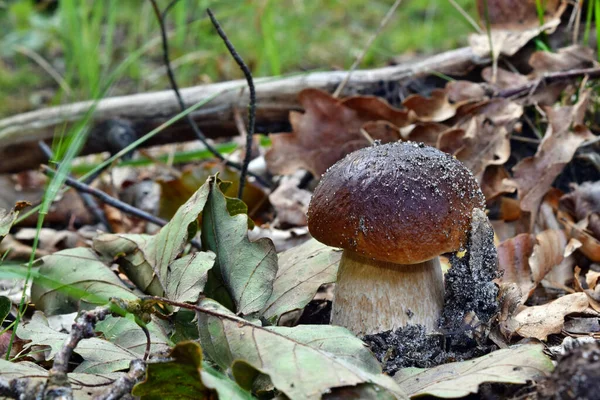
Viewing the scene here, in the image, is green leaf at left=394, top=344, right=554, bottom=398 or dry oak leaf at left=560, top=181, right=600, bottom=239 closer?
green leaf at left=394, top=344, right=554, bottom=398

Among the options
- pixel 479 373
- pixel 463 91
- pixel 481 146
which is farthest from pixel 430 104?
pixel 479 373

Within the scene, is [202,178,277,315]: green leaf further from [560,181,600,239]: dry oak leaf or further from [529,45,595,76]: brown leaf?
[529,45,595,76]: brown leaf

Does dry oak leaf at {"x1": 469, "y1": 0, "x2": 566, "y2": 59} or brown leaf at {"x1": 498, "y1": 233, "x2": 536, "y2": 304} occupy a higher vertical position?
dry oak leaf at {"x1": 469, "y1": 0, "x2": 566, "y2": 59}

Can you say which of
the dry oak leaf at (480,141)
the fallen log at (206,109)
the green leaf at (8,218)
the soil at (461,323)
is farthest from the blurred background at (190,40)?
the soil at (461,323)

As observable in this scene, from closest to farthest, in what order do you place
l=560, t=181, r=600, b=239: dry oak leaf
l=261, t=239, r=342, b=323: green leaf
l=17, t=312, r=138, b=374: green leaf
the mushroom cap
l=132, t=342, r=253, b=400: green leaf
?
l=132, t=342, r=253, b=400: green leaf, l=17, t=312, r=138, b=374: green leaf, the mushroom cap, l=261, t=239, r=342, b=323: green leaf, l=560, t=181, r=600, b=239: dry oak leaf

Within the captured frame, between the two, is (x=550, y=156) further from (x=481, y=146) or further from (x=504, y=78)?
(x=504, y=78)

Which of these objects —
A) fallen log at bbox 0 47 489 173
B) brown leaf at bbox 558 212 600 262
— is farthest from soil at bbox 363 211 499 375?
fallen log at bbox 0 47 489 173

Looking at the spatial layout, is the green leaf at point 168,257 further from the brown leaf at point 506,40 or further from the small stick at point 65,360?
the brown leaf at point 506,40

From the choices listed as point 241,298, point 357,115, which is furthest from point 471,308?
point 357,115
